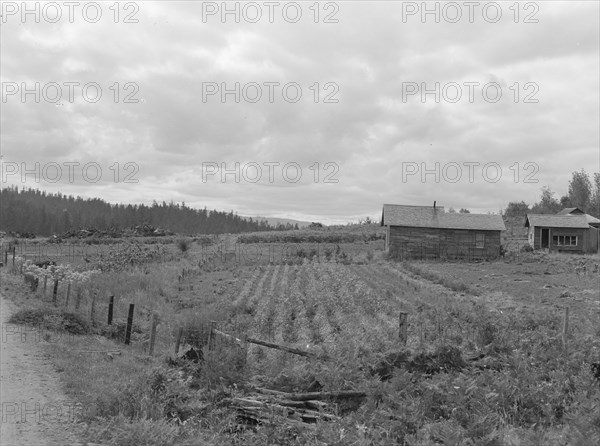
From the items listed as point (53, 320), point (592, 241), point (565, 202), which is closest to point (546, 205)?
point (565, 202)

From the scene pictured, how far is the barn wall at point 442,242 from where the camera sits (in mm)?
46594

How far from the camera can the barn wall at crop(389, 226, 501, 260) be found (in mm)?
46594

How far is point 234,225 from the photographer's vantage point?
167 m

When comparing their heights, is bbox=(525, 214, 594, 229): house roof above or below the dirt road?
above

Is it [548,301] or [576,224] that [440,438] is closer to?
[548,301]

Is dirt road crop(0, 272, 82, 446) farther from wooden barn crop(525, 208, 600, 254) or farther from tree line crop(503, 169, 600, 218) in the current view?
tree line crop(503, 169, 600, 218)

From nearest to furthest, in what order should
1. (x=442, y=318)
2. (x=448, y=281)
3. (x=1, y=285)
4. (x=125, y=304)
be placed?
(x=442, y=318)
(x=125, y=304)
(x=1, y=285)
(x=448, y=281)

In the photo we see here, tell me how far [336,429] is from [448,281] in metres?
21.1

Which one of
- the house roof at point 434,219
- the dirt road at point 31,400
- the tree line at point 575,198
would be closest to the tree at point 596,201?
the tree line at point 575,198

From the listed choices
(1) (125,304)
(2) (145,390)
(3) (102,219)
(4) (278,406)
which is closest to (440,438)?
(4) (278,406)

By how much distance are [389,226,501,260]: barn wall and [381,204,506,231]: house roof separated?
1.43ft

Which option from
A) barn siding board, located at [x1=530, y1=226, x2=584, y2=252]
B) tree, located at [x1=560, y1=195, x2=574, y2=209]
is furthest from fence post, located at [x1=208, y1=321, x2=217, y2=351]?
tree, located at [x1=560, y1=195, x2=574, y2=209]

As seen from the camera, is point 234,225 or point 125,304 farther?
point 234,225

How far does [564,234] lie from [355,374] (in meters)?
48.2
